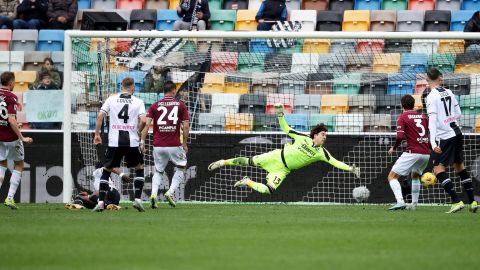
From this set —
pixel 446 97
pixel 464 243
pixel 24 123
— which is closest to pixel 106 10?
A: pixel 24 123

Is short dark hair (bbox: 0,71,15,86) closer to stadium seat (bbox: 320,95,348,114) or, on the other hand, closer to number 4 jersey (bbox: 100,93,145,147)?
number 4 jersey (bbox: 100,93,145,147)

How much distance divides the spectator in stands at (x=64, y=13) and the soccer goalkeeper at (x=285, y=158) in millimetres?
6502

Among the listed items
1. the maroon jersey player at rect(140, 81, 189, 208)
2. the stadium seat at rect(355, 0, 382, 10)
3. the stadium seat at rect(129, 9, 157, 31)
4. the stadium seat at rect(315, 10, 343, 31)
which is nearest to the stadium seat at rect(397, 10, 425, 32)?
the stadium seat at rect(355, 0, 382, 10)

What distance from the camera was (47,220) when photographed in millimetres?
13594

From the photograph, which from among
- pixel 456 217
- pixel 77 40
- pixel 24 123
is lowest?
pixel 456 217

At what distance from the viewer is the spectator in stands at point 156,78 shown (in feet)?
64.4

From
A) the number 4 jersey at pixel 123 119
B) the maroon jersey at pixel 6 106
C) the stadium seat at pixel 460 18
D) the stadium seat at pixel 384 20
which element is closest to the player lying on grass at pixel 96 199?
the number 4 jersey at pixel 123 119

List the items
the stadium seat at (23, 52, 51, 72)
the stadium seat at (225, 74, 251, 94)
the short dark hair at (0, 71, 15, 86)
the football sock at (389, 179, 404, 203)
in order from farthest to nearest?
the stadium seat at (23, 52, 51, 72) → the stadium seat at (225, 74, 251, 94) → the football sock at (389, 179, 404, 203) → the short dark hair at (0, 71, 15, 86)

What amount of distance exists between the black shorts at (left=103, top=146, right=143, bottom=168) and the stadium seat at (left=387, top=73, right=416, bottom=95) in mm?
5566

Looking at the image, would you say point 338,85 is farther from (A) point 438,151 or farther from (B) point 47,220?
(B) point 47,220

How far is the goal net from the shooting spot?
19281mm

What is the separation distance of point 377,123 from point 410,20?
11.2ft

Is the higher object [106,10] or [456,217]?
[106,10]

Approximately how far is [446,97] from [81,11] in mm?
10625
